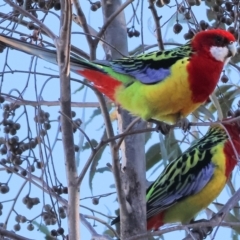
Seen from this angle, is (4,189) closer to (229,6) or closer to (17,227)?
(17,227)

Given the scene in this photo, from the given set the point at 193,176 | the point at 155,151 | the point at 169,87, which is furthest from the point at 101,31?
the point at 155,151

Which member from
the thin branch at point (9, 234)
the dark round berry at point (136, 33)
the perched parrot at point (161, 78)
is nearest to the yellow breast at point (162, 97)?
the perched parrot at point (161, 78)

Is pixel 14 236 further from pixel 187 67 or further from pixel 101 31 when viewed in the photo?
pixel 187 67

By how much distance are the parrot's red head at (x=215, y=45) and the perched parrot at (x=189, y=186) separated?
0.34 m

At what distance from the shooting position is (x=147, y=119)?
6.91 ft

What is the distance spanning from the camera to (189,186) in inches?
97.7

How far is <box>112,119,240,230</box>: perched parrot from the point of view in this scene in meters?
2.45

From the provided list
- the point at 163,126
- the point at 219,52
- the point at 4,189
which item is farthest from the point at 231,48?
the point at 4,189

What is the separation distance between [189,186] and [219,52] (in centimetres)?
54

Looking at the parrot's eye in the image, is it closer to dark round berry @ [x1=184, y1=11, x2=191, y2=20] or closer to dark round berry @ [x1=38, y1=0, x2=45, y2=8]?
dark round berry @ [x1=184, y1=11, x2=191, y2=20]

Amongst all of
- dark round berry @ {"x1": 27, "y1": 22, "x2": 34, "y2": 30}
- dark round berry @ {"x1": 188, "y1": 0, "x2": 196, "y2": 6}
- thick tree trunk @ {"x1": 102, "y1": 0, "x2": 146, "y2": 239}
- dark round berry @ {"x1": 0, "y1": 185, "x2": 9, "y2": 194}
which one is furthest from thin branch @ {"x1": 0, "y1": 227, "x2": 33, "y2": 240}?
dark round berry @ {"x1": 188, "y1": 0, "x2": 196, "y2": 6}

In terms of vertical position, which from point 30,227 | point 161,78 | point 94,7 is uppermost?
point 94,7

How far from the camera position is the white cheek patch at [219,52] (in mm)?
2256

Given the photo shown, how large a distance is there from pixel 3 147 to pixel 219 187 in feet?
2.68
